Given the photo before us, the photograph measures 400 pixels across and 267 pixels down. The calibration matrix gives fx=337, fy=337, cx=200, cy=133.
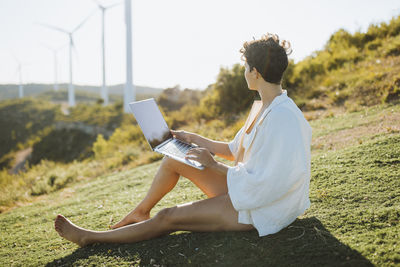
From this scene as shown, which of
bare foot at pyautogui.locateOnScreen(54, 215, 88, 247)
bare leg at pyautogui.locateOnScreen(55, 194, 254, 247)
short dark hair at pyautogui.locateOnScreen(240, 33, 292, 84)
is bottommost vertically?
bare foot at pyautogui.locateOnScreen(54, 215, 88, 247)

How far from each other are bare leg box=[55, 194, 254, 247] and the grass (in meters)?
0.08

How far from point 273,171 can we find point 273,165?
0.12ft

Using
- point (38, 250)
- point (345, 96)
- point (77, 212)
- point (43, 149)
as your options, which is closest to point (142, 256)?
point (38, 250)

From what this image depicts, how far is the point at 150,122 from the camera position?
287cm

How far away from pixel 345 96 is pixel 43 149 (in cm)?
2113

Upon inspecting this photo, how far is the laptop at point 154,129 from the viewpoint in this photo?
2.74 metres

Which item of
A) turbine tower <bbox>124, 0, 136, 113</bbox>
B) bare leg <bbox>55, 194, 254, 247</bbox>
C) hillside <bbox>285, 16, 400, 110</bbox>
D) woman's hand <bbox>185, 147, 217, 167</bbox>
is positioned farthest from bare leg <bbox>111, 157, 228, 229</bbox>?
turbine tower <bbox>124, 0, 136, 113</bbox>

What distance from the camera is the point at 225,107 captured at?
1144 centimetres

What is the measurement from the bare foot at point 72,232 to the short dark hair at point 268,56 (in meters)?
1.85

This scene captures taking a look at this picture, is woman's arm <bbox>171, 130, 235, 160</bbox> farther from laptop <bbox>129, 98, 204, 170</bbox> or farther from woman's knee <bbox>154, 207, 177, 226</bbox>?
woman's knee <bbox>154, 207, 177, 226</bbox>

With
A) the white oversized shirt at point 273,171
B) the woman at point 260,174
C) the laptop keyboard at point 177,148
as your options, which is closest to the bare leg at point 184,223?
the woman at point 260,174

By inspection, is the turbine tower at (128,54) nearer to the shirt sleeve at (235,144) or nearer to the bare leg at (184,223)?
the shirt sleeve at (235,144)

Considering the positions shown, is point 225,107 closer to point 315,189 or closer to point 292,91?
point 292,91

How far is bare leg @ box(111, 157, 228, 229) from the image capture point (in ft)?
8.34
